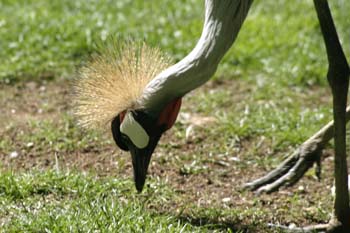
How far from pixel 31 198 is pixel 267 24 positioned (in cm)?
320

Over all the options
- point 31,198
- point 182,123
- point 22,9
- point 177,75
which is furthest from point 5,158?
point 22,9

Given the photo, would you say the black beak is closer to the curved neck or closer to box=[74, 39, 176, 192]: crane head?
box=[74, 39, 176, 192]: crane head

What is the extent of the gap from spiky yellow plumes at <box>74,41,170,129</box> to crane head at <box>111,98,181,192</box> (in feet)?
0.14

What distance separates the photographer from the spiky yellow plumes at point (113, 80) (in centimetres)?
342

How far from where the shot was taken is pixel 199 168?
4270 mm

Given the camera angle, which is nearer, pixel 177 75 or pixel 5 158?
pixel 177 75

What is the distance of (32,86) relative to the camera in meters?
5.44

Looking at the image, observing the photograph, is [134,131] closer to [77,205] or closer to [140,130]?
[140,130]

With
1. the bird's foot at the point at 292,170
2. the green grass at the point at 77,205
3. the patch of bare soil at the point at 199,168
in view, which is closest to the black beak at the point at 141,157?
the green grass at the point at 77,205

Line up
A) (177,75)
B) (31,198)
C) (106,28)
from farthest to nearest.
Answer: (106,28)
(31,198)
(177,75)

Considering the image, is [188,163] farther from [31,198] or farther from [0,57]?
[0,57]

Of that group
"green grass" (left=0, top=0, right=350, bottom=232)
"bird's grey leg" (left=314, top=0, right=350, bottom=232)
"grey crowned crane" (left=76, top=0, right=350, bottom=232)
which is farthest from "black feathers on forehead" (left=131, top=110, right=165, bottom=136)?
"bird's grey leg" (left=314, top=0, right=350, bottom=232)

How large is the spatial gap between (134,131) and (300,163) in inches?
38.6

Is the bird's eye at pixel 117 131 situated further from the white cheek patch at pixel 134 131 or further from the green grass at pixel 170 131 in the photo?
the green grass at pixel 170 131
